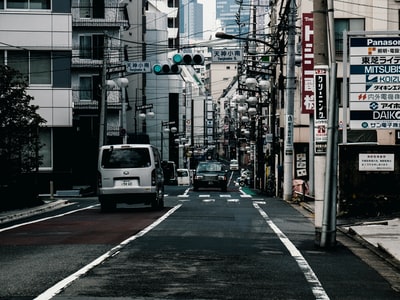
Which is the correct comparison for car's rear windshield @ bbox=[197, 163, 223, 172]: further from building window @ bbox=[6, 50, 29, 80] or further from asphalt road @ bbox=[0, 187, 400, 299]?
asphalt road @ bbox=[0, 187, 400, 299]

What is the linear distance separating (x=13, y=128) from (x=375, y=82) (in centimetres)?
1310

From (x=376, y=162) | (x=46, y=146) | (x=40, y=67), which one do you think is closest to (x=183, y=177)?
(x=46, y=146)

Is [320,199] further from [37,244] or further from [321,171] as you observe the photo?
[37,244]

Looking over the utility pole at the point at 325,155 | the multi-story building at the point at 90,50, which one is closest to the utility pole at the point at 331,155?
the utility pole at the point at 325,155

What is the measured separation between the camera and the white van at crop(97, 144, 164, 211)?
27.6 meters

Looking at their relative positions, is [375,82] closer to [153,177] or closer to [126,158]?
[153,177]

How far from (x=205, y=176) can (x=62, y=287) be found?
43.6 meters

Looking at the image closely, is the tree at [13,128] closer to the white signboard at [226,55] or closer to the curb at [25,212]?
the curb at [25,212]

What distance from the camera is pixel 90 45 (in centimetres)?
6500

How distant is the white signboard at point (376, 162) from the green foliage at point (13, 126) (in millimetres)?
12228

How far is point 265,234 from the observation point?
1852cm

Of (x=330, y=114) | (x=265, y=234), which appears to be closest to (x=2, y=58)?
(x=265, y=234)

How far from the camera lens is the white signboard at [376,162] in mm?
24781

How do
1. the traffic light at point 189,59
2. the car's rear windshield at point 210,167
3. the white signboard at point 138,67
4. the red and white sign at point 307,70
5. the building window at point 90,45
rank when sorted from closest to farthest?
the traffic light at point 189,59
the red and white sign at point 307,70
the white signboard at point 138,67
the car's rear windshield at point 210,167
the building window at point 90,45
